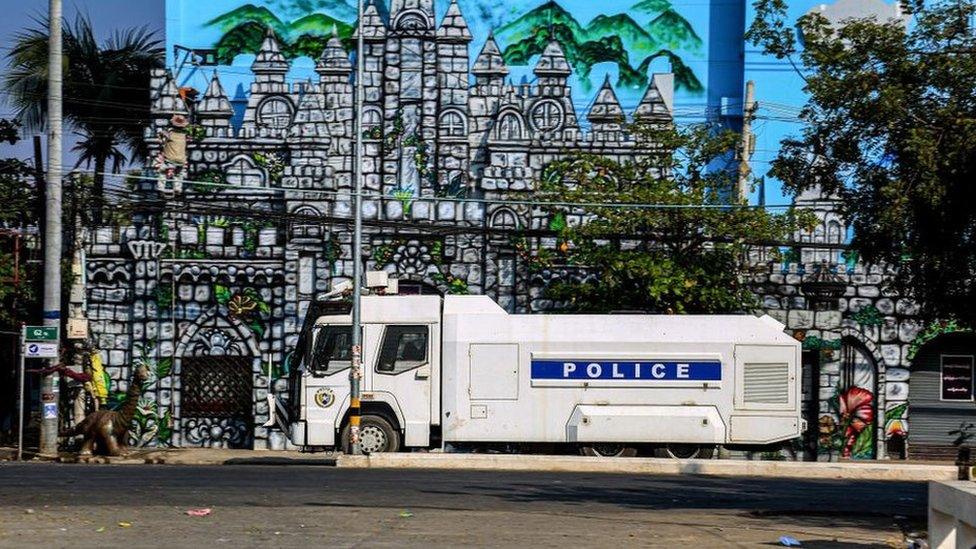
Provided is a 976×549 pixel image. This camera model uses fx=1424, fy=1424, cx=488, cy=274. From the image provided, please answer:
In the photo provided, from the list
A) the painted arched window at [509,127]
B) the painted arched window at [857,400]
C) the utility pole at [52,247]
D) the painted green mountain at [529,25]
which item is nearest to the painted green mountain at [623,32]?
the painted green mountain at [529,25]

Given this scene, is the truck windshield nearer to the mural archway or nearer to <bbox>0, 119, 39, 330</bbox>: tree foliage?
the mural archway

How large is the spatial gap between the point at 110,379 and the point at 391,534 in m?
21.6

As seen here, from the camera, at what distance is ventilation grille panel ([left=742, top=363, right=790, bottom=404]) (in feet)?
90.2

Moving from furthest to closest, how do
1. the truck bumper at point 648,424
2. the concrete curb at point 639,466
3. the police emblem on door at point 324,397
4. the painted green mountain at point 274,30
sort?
the painted green mountain at point 274,30 → the police emblem on door at point 324,397 → the truck bumper at point 648,424 → the concrete curb at point 639,466

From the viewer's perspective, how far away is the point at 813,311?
3447 cm

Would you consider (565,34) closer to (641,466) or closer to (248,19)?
(248,19)

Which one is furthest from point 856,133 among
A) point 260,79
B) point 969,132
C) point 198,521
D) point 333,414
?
point 260,79

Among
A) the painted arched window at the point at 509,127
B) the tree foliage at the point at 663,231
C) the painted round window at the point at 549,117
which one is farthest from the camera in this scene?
the painted round window at the point at 549,117

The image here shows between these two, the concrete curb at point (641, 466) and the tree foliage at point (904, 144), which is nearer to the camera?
the tree foliage at point (904, 144)

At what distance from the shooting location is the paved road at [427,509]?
46.7ft

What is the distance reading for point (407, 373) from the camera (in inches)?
1089

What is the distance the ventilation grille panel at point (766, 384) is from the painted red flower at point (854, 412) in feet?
24.6

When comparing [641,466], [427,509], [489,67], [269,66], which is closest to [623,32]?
[489,67]

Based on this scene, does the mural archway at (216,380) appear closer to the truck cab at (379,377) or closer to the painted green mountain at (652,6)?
the truck cab at (379,377)
